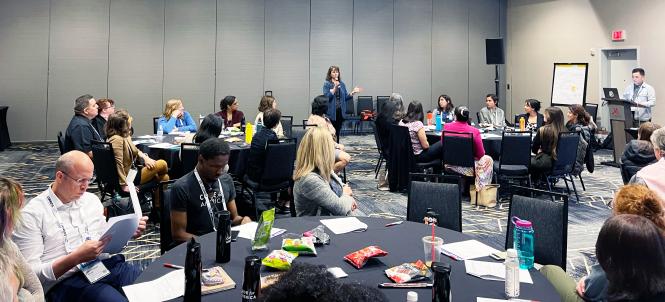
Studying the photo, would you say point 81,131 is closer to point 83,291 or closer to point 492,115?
point 83,291

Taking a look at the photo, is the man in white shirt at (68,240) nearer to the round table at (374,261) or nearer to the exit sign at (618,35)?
the round table at (374,261)

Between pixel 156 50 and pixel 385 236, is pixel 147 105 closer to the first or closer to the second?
pixel 156 50

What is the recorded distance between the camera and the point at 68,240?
2.84m

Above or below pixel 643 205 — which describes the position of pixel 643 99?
above

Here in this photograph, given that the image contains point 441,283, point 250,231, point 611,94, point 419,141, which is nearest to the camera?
point 441,283

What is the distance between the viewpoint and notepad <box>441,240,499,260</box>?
2678 mm

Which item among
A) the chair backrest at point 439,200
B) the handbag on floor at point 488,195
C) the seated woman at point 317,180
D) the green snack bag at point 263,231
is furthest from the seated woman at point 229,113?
the green snack bag at point 263,231

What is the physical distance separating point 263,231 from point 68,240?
41.3 inches

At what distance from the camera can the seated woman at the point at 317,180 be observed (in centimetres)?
363

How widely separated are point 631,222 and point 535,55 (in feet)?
41.4

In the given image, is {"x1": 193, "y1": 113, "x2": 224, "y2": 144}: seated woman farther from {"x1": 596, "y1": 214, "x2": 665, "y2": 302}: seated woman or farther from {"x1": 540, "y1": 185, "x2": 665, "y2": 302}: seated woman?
{"x1": 596, "y1": 214, "x2": 665, "y2": 302}: seated woman

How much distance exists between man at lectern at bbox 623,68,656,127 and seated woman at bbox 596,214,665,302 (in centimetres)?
909

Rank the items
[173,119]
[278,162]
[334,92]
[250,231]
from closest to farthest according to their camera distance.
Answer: [250,231] < [278,162] < [173,119] < [334,92]

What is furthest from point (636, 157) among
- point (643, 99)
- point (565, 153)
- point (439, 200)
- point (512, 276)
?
point (643, 99)
